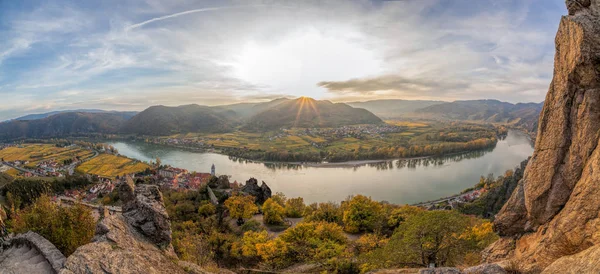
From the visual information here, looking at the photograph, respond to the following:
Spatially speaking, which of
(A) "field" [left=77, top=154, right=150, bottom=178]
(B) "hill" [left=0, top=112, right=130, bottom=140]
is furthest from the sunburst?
(B) "hill" [left=0, top=112, right=130, bottom=140]

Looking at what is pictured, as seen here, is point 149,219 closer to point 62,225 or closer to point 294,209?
point 62,225

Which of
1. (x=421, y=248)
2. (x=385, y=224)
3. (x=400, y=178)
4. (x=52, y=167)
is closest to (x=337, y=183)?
(x=400, y=178)

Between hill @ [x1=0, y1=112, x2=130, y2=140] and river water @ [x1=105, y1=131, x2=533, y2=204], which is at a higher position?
hill @ [x1=0, y1=112, x2=130, y2=140]

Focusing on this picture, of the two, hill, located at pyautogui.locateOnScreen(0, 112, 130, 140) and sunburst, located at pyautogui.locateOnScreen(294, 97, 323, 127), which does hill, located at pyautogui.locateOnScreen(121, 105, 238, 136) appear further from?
sunburst, located at pyautogui.locateOnScreen(294, 97, 323, 127)

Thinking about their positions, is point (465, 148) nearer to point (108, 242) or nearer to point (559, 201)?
point (559, 201)

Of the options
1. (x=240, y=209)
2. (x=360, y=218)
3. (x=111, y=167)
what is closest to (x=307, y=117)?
(x=111, y=167)
